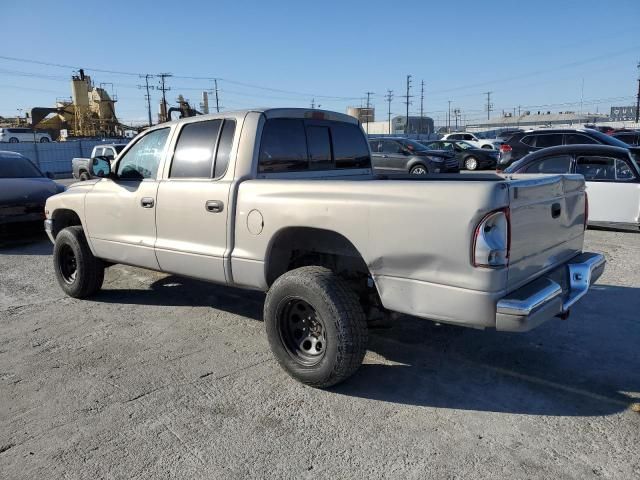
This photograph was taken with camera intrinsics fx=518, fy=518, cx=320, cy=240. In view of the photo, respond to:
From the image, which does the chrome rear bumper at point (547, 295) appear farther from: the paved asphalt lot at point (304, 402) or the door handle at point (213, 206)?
the door handle at point (213, 206)

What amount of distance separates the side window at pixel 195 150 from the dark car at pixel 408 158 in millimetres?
14366

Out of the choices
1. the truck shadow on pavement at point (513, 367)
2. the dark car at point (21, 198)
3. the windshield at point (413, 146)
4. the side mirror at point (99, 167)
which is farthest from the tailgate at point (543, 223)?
the windshield at point (413, 146)

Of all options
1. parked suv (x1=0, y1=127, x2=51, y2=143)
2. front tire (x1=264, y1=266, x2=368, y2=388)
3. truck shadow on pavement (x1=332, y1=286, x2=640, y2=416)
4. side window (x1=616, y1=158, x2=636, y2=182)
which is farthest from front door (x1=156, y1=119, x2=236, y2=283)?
parked suv (x1=0, y1=127, x2=51, y2=143)

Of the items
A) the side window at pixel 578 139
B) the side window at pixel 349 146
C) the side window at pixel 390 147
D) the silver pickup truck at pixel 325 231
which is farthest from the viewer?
the side window at pixel 390 147

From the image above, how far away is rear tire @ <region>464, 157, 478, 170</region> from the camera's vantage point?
25219mm

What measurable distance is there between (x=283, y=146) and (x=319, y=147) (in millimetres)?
461

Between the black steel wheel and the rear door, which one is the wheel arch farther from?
the rear door

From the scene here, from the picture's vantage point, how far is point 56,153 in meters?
31.2

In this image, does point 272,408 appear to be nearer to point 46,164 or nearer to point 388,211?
point 388,211

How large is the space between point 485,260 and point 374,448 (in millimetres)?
1214

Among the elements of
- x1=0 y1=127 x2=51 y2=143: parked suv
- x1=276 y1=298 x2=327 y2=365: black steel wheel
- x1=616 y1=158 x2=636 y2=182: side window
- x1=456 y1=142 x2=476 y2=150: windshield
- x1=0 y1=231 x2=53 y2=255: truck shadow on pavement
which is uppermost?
x1=0 y1=127 x2=51 y2=143: parked suv

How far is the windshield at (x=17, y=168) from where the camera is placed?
9.57m

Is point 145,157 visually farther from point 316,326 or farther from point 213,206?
point 316,326

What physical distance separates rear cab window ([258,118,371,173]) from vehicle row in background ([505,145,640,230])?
5.34 m
